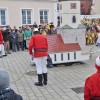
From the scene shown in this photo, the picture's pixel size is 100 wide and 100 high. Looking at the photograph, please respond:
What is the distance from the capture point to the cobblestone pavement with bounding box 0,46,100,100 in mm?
7906

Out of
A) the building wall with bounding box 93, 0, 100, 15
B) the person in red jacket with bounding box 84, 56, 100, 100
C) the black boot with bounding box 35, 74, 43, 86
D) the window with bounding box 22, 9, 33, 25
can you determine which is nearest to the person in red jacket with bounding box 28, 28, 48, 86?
the black boot with bounding box 35, 74, 43, 86

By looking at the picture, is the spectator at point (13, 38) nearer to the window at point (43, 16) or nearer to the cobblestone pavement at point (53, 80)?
the cobblestone pavement at point (53, 80)

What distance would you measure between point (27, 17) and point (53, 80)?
49.6ft

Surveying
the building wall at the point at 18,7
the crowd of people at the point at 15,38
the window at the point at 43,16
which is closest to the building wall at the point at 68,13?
the crowd of people at the point at 15,38

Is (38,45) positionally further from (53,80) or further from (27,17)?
(27,17)

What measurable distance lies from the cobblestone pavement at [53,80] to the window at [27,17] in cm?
1044

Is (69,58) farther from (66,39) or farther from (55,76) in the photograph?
(55,76)

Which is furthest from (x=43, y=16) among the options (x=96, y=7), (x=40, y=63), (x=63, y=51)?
(x=96, y=7)

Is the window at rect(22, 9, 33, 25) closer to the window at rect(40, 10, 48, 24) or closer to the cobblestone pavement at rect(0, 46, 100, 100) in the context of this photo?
the window at rect(40, 10, 48, 24)

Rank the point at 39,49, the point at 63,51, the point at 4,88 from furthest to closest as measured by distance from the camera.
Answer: the point at 63,51, the point at 39,49, the point at 4,88

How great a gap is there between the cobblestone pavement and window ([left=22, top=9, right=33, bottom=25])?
10.4 m

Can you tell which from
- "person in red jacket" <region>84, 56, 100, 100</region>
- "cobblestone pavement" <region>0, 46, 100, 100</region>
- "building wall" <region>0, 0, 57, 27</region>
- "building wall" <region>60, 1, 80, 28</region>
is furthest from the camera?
"building wall" <region>0, 0, 57, 27</region>

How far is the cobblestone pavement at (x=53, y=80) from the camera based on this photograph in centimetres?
791

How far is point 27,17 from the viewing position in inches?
957
